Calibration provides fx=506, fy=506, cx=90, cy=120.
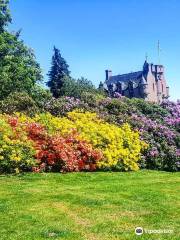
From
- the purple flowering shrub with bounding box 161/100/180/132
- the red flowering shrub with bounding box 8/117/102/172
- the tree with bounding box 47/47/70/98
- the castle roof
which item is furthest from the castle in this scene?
the red flowering shrub with bounding box 8/117/102/172

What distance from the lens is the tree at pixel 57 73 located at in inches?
2849

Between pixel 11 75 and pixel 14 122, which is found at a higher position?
pixel 11 75

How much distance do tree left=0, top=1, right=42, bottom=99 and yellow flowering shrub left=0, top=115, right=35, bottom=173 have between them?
24847 mm

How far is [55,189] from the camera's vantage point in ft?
42.7

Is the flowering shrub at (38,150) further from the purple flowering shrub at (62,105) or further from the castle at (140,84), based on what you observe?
the castle at (140,84)

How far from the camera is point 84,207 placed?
10.8m

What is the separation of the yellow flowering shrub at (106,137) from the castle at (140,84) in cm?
8534

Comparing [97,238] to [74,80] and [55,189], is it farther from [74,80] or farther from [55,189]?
[74,80]

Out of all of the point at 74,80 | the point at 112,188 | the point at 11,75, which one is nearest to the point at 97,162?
the point at 112,188

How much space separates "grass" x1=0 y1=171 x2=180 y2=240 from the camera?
887 cm

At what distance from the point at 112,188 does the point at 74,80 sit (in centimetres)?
6085

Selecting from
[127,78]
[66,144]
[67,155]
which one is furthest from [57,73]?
[67,155]

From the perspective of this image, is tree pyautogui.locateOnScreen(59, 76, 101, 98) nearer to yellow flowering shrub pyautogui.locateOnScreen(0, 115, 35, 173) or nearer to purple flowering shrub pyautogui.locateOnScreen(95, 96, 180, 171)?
purple flowering shrub pyautogui.locateOnScreen(95, 96, 180, 171)

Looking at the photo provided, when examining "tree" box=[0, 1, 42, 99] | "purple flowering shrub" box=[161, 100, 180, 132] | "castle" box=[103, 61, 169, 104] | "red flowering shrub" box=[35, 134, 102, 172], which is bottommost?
"red flowering shrub" box=[35, 134, 102, 172]
